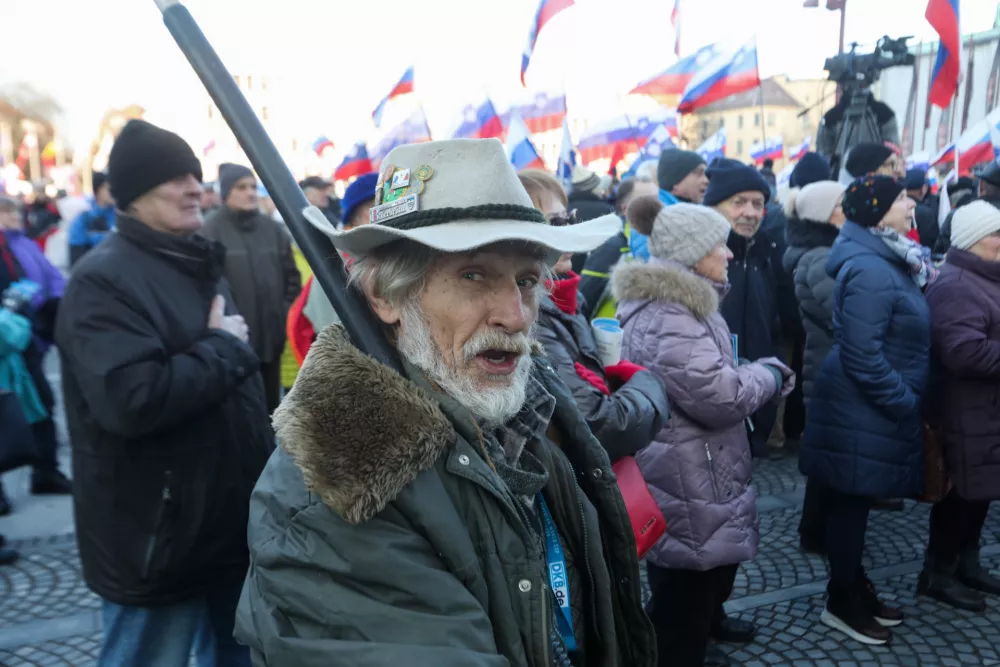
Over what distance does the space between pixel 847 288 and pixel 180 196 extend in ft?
9.10

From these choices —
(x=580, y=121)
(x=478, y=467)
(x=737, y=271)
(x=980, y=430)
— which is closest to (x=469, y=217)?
(x=478, y=467)

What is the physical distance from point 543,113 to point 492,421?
12382 mm

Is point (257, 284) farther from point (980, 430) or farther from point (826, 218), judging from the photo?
point (980, 430)

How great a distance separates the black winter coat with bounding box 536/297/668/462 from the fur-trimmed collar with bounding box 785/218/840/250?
3.26m

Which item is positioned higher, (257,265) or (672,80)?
(672,80)

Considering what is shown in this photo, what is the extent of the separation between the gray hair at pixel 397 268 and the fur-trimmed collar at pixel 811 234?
416 cm

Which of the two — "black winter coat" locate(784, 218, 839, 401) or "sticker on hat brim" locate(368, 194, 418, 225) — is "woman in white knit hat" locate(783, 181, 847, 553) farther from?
"sticker on hat brim" locate(368, 194, 418, 225)

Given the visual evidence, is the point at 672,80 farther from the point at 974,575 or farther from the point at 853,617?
the point at 853,617

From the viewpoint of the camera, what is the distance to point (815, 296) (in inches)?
190

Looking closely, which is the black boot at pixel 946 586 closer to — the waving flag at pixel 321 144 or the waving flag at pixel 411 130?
the waving flag at pixel 411 130

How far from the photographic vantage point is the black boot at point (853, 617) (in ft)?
11.3

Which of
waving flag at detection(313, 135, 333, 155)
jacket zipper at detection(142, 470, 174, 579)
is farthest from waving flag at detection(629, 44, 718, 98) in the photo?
jacket zipper at detection(142, 470, 174, 579)

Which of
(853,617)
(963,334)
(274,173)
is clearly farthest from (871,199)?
(274,173)

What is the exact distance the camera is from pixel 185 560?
2215mm
